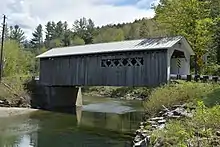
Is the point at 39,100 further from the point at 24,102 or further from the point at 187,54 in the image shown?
A: the point at 187,54

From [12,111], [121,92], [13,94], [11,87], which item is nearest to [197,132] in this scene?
[12,111]

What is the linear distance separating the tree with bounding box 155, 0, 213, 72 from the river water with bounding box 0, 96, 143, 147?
25.8 ft

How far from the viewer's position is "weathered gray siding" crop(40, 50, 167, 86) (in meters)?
20.9

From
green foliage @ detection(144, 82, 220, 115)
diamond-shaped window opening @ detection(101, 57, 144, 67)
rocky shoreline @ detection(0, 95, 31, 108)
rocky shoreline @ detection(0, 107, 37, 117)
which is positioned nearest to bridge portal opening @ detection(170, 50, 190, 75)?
diamond-shaped window opening @ detection(101, 57, 144, 67)

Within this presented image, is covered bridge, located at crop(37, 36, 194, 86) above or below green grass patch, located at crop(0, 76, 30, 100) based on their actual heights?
above

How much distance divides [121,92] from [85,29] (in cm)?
3859

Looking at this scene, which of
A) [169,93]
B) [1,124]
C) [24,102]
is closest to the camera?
[169,93]

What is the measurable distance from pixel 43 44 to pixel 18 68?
44.3 meters

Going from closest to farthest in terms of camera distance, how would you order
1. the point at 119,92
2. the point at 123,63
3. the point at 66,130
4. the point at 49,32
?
the point at 66,130 → the point at 123,63 → the point at 119,92 → the point at 49,32

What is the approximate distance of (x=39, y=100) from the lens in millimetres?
29516

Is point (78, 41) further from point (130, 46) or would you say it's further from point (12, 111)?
point (130, 46)

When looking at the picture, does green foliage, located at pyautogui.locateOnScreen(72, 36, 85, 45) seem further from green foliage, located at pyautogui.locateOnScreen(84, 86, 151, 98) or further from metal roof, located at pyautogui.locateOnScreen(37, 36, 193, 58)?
metal roof, located at pyautogui.locateOnScreen(37, 36, 193, 58)

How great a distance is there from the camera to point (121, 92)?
45625mm

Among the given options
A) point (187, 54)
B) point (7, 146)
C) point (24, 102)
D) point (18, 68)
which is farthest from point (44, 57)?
point (18, 68)
